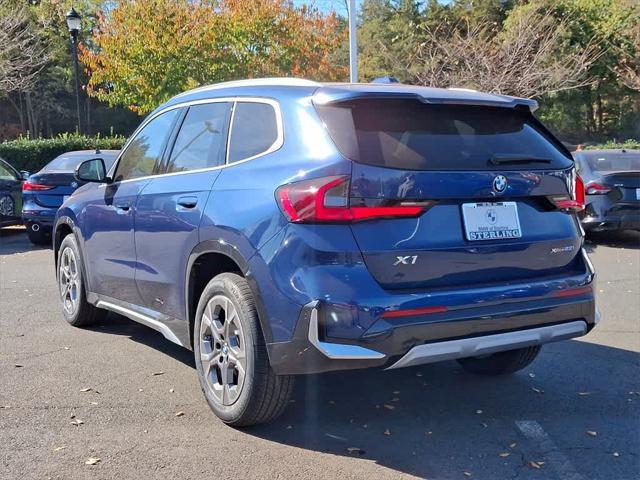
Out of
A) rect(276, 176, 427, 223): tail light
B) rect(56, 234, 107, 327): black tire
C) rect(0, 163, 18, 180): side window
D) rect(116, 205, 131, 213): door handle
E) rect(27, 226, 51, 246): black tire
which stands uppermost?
rect(276, 176, 427, 223): tail light

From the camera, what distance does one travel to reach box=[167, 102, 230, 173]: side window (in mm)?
4336

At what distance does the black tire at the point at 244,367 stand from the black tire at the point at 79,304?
2241 mm

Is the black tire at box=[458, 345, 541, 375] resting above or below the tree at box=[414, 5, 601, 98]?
below

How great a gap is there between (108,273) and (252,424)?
6.87 ft

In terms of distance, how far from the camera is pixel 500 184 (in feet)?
12.1

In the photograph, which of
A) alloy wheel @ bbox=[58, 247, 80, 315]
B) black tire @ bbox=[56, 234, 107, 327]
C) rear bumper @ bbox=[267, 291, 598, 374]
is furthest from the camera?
alloy wheel @ bbox=[58, 247, 80, 315]

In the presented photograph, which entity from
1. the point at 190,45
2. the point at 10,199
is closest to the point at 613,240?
the point at 10,199

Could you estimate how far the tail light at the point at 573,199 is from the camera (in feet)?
13.0

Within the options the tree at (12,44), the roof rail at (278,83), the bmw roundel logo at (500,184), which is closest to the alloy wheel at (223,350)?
Answer: the roof rail at (278,83)

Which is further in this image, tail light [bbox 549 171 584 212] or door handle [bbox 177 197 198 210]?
door handle [bbox 177 197 198 210]

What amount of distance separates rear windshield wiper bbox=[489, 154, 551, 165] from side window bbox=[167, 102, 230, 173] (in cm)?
157

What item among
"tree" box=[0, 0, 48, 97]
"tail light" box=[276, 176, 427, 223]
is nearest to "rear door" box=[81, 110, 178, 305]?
"tail light" box=[276, 176, 427, 223]

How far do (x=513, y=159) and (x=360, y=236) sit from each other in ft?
3.47

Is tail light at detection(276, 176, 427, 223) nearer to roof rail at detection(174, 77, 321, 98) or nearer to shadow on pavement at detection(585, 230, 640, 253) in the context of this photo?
roof rail at detection(174, 77, 321, 98)
